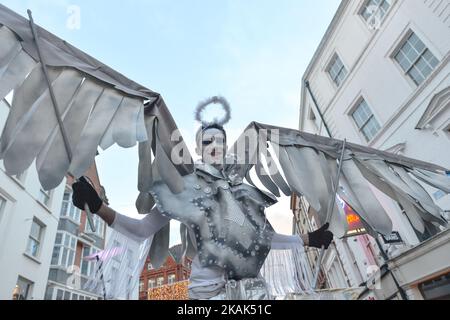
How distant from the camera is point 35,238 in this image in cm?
1198

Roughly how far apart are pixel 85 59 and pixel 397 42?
→ 436 inches

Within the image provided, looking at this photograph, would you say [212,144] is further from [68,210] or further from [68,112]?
[68,210]

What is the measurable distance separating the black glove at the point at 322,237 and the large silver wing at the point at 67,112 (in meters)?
1.04

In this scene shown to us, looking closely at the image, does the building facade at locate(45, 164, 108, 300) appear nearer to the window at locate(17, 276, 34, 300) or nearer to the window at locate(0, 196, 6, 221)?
the window at locate(17, 276, 34, 300)

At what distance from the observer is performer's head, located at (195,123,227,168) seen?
2172 millimetres

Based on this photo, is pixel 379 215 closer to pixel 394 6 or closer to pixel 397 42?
pixel 397 42

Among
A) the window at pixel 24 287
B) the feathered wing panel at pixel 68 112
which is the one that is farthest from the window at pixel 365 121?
the window at pixel 24 287

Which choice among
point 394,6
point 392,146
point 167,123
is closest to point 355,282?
point 392,146

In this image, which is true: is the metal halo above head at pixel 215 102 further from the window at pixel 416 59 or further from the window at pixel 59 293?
the window at pixel 59 293

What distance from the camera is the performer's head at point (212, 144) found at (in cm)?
217

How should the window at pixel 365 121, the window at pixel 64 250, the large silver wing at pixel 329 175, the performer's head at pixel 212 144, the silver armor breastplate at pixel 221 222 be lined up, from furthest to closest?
the window at pixel 64 250 < the window at pixel 365 121 < the performer's head at pixel 212 144 < the large silver wing at pixel 329 175 < the silver armor breastplate at pixel 221 222

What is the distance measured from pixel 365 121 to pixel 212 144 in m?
11.0

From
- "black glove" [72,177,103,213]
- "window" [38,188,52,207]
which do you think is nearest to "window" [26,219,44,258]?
"window" [38,188,52,207]

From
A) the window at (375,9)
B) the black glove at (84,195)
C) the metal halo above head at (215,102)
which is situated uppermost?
the window at (375,9)
